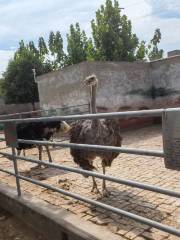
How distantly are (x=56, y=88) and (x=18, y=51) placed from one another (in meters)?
25.6

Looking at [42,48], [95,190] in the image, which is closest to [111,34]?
[42,48]

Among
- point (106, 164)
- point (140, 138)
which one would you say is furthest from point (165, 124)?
point (140, 138)

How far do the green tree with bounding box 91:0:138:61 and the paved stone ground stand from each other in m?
24.1

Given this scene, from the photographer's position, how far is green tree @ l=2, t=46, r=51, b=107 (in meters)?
32.8

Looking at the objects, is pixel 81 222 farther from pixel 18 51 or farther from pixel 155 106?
pixel 18 51

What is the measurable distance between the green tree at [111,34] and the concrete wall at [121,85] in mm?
16295

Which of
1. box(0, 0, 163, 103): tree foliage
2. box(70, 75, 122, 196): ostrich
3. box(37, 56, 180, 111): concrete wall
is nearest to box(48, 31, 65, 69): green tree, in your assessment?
box(0, 0, 163, 103): tree foliage

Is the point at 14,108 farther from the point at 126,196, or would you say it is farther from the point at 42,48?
the point at 126,196

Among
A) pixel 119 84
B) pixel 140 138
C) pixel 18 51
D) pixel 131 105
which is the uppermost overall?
pixel 18 51

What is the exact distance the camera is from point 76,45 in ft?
115

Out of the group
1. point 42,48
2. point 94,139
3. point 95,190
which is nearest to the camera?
point 94,139

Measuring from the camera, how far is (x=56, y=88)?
607 inches

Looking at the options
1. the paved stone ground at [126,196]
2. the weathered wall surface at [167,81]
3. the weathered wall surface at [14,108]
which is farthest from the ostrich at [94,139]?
the weathered wall surface at [14,108]

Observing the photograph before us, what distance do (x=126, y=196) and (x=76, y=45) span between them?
1229 inches
